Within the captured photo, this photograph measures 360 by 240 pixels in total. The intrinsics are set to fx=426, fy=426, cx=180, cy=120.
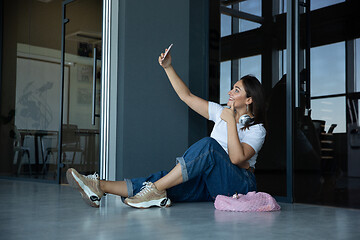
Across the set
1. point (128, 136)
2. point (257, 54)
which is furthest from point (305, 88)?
point (128, 136)

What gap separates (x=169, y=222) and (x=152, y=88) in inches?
60.6

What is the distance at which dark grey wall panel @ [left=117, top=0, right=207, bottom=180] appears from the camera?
Answer: 3.13m

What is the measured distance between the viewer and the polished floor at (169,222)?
159cm

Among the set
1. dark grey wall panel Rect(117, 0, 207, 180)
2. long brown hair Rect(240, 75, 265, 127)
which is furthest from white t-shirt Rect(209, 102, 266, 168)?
dark grey wall panel Rect(117, 0, 207, 180)

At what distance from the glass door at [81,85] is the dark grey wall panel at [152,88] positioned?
0.55 m

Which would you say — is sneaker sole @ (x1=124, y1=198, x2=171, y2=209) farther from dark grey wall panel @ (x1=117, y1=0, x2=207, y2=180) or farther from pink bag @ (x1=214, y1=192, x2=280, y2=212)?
dark grey wall panel @ (x1=117, y1=0, x2=207, y2=180)

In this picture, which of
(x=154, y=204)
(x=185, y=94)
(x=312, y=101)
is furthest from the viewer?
(x=185, y=94)

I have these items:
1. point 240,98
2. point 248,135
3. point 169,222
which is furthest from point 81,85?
point 169,222

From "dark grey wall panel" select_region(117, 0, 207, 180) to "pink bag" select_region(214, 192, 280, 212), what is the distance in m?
1.00

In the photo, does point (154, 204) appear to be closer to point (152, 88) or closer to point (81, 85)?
point (152, 88)

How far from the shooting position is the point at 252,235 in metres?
1.59

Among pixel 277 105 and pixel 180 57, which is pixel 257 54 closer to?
pixel 277 105

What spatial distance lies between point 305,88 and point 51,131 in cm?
278

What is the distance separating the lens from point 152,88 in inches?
127
